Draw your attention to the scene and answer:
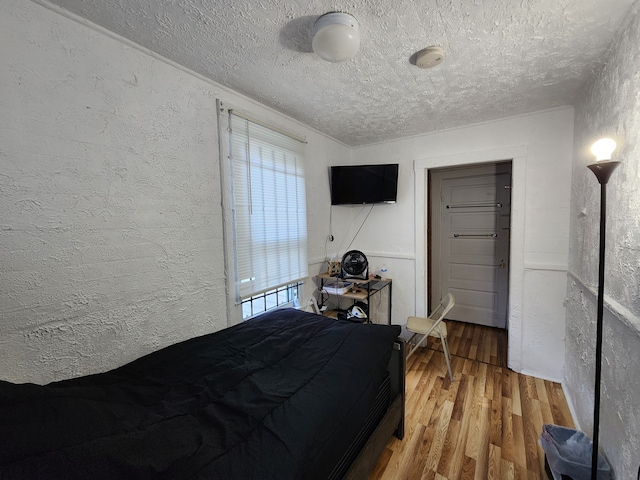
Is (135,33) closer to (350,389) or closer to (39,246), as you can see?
(39,246)

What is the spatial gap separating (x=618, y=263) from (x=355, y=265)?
81.7 inches

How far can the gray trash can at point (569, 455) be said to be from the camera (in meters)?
1.29

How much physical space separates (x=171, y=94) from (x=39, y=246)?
42.7 inches

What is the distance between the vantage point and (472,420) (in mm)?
1962

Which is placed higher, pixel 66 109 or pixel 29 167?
pixel 66 109

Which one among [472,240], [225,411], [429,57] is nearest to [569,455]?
[225,411]

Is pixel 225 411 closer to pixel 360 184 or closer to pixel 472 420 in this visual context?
pixel 472 420

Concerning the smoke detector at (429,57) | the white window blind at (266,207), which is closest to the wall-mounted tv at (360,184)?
the white window blind at (266,207)

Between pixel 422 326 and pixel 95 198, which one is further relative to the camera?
pixel 422 326

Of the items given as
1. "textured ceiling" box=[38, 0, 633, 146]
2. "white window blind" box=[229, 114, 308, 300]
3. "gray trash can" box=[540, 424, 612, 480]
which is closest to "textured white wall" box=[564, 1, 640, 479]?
"gray trash can" box=[540, 424, 612, 480]

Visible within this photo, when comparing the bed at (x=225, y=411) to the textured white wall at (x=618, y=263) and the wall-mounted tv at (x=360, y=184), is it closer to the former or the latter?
the textured white wall at (x=618, y=263)

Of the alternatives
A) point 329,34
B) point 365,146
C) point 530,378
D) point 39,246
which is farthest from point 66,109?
point 530,378

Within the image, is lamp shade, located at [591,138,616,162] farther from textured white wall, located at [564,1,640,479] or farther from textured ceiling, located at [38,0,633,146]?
textured ceiling, located at [38,0,633,146]

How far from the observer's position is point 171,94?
1.62 m
